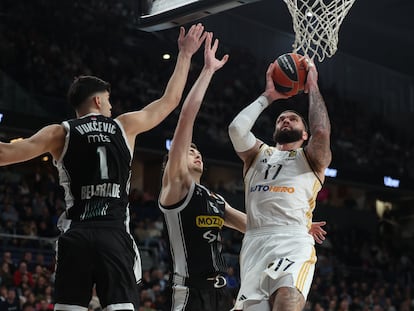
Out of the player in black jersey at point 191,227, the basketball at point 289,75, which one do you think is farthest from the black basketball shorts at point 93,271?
the basketball at point 289,75

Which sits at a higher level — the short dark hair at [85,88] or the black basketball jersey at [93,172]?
the short dark hair at [85,88]

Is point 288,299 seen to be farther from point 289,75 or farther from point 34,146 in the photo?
point 34,146

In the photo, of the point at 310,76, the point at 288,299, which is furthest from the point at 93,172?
the point at 310,76

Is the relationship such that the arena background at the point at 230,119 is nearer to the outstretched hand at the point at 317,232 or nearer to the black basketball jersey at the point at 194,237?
the black basketball jersey at the point at 194,237

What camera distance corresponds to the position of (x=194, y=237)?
16.4 ft

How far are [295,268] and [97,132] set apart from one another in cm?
146

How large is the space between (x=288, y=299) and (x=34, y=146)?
67.6 inches

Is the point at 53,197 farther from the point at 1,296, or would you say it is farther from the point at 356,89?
the point at 356,89

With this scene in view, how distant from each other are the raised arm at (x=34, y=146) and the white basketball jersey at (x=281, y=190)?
1406 millimetres

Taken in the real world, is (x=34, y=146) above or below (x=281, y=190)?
above

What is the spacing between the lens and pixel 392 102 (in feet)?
85.9

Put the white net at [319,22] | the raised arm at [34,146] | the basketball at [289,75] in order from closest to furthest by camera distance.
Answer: the raised arm at [34,146], the basketball at [289,75], the white net at [319,22]

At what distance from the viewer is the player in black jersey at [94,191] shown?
4.00m

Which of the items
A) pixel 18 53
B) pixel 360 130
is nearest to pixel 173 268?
pixel 18 53
